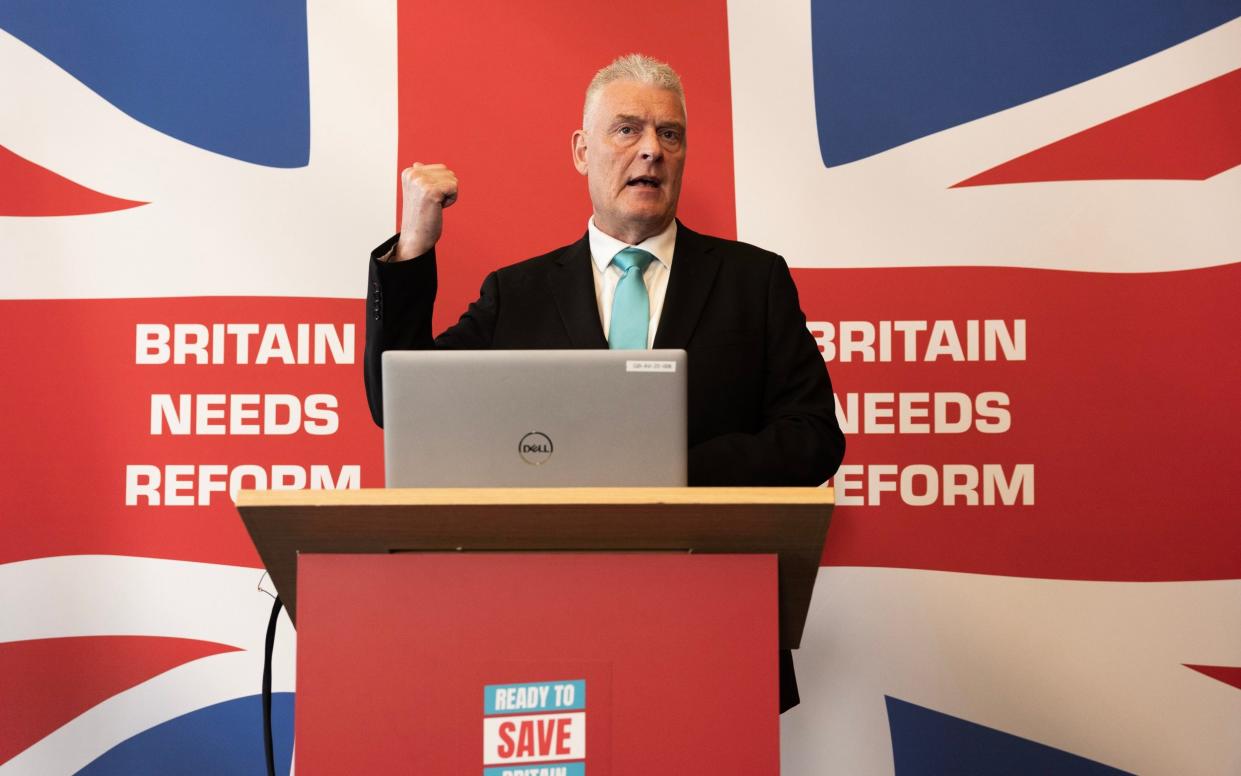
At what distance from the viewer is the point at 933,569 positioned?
9.39ft

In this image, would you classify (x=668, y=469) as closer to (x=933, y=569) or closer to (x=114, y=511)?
(x=933, y=569)

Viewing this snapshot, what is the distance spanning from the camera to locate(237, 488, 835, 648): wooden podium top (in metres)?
1.30

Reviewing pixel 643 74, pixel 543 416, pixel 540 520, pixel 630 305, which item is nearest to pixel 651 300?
pixel 630 305

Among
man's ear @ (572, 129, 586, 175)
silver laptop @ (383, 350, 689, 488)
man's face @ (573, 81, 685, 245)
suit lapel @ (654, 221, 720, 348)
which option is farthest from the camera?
man's ear @ (572, 129, 586, 175)

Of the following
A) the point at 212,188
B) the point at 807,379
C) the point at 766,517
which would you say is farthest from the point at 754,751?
the point at 212,188

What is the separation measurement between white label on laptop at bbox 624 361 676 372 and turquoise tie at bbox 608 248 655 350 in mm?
753

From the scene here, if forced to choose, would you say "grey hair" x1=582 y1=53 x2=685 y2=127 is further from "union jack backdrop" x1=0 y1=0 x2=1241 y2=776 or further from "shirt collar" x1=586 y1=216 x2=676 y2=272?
"union jack backdrop" x1=0 y1=0 x2=1241 y2=776

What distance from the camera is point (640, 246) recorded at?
2316 millimetres

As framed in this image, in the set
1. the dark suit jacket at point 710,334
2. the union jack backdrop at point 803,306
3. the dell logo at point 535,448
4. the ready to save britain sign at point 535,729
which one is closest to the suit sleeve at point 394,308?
the dark suit jacket at point 710,334

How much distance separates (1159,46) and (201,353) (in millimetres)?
2516

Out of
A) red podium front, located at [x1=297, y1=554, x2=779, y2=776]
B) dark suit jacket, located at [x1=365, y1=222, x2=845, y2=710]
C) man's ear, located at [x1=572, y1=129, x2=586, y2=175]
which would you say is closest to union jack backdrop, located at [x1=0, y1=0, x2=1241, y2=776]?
man's ear, located at [x1=572, y1=129, x2=586, y2=175]

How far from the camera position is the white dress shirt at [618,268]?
7.52 ft

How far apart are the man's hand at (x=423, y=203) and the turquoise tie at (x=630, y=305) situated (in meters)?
0.41

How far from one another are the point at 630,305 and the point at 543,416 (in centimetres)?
83
